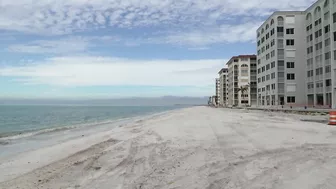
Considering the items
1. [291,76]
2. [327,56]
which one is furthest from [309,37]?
[327,56]

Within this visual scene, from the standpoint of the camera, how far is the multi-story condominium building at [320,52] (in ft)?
203

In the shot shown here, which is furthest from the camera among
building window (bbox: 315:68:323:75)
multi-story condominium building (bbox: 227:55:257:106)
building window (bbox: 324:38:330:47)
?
multi-story condominium building (bbox: 227:55:257:106)

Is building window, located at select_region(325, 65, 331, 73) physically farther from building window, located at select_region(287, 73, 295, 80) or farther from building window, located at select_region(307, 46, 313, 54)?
building window, located at select_region(287, 73, 295, 80)

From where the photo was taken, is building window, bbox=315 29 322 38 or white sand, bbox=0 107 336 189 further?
building window, bbox=315 29 322 38

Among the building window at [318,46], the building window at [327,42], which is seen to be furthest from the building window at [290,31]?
the building window at [327,42]

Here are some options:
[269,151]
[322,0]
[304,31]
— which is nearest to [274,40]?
[304,31]

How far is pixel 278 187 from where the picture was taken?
6359 millimetres

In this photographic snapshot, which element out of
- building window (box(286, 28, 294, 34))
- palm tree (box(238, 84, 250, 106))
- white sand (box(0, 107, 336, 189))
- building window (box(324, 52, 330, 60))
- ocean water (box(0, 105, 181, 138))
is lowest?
ocean water (box(0, 105, 181, 138))

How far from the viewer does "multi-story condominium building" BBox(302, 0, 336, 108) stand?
6194 cm

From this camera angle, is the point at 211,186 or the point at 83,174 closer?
the point at 211,186

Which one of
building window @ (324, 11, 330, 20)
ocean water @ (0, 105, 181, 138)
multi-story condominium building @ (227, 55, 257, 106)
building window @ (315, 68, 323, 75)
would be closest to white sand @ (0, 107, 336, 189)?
ocean water @ (0, 105, 181, 138)

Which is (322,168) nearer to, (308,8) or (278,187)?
(278,187)

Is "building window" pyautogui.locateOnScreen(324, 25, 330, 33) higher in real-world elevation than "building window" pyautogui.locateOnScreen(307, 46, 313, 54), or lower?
higher

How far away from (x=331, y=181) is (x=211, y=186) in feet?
9.16
